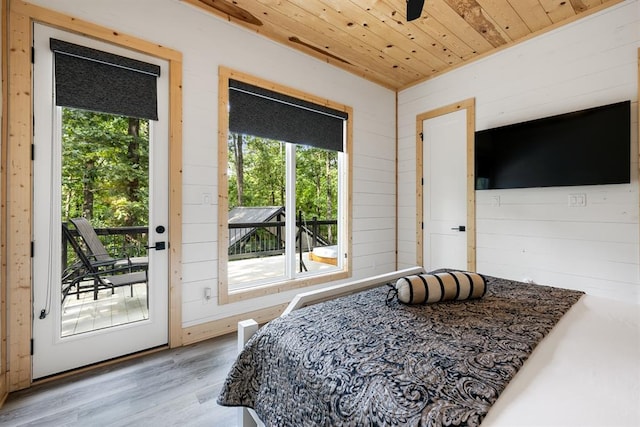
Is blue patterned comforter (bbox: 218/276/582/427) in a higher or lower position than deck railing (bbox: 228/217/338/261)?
lower

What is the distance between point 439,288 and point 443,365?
633 millimetres

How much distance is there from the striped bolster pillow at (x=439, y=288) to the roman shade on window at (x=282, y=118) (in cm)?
211

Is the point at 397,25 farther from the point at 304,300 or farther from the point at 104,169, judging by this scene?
the point at 104,169

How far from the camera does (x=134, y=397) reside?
1.82m

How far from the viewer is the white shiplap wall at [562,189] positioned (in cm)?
244

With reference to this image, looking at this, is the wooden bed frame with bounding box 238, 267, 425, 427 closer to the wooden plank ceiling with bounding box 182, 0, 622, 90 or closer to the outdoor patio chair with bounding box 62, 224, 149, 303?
the outdoor patio chair with bounding box 62, 224, 149, 303

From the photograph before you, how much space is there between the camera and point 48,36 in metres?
1.99

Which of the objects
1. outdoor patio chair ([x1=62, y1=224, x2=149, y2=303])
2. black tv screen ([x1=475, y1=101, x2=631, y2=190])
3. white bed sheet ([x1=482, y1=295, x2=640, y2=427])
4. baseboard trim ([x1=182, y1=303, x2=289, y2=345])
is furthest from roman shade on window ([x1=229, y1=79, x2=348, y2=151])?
white bed sheet ([x1=482, y1=295, x2=640, y2=427])

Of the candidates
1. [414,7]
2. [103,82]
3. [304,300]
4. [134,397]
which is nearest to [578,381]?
[304,300]

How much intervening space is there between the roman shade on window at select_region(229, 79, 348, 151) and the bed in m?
1.99

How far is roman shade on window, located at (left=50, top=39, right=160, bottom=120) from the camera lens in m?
2.02

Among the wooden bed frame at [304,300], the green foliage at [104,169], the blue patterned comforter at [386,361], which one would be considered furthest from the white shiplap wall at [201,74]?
the blue patterned comforter at [386,361]

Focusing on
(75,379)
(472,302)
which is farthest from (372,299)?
(75,379)

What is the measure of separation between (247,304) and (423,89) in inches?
134
